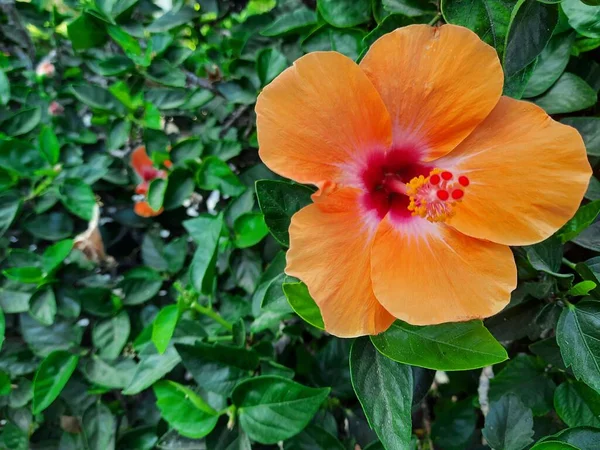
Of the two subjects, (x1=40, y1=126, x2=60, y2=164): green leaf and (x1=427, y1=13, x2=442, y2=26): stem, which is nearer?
(x1=427, y1=13, x2=442, y2=26): stem

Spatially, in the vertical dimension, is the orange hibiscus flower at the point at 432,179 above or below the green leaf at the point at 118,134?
above

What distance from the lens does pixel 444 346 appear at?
2.24 ft

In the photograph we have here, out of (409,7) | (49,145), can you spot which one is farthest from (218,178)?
(409,7)

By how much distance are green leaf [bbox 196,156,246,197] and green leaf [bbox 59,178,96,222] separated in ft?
0.95

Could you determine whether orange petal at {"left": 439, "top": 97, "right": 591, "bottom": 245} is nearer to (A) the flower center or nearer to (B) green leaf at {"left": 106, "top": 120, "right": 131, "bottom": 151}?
(A) the flower center

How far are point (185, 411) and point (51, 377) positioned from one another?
418 mm

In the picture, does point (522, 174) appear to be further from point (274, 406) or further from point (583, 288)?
point (274, 406)

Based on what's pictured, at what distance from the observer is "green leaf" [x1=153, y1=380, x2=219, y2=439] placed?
91cm

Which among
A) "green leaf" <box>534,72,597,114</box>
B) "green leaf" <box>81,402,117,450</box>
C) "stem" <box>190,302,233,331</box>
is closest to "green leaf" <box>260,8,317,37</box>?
"green leaf" <box>534,72,597,114</box>

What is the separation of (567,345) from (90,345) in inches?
46.6

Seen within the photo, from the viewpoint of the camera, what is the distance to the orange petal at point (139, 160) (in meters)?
1.41

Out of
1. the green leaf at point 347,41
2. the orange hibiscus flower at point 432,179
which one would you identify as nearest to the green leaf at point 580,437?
the orange hibiscus flower at point 432,179

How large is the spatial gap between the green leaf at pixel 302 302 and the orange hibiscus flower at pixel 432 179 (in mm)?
96

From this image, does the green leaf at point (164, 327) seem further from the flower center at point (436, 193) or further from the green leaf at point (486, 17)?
the green leaf at point (486, 17)
